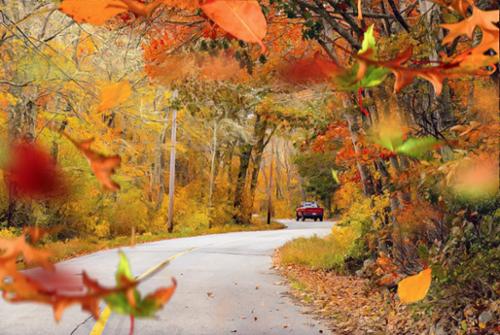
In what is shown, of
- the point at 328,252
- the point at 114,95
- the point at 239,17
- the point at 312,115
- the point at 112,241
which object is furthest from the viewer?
the point at 112,241

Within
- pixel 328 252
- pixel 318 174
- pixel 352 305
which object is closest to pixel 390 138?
pixel 352 305

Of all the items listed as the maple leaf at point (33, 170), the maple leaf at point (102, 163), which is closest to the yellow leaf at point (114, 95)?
the maple leaf at point (33, 170)

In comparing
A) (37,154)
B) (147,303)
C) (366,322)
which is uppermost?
(37,154)

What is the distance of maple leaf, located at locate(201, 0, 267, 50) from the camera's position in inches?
34.3

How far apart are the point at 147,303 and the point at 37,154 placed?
0.54 m

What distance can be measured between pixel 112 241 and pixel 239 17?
21506mm

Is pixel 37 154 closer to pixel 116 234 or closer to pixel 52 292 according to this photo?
pixel 52 292

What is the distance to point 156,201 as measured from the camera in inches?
1364

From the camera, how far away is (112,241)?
21.5 metres

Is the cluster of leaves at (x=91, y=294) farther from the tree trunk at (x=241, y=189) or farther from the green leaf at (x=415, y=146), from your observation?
the tree trunk at (x=241, y=189)

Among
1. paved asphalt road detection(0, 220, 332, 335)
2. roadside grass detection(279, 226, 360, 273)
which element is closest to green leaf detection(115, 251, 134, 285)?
paved asphalt road detection(0, 220, 332, 335)

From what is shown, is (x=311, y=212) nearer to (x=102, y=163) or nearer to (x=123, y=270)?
(x=102, y=163)

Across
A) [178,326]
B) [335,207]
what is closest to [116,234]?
[178,326]

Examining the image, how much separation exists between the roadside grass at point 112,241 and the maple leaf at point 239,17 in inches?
61.2
